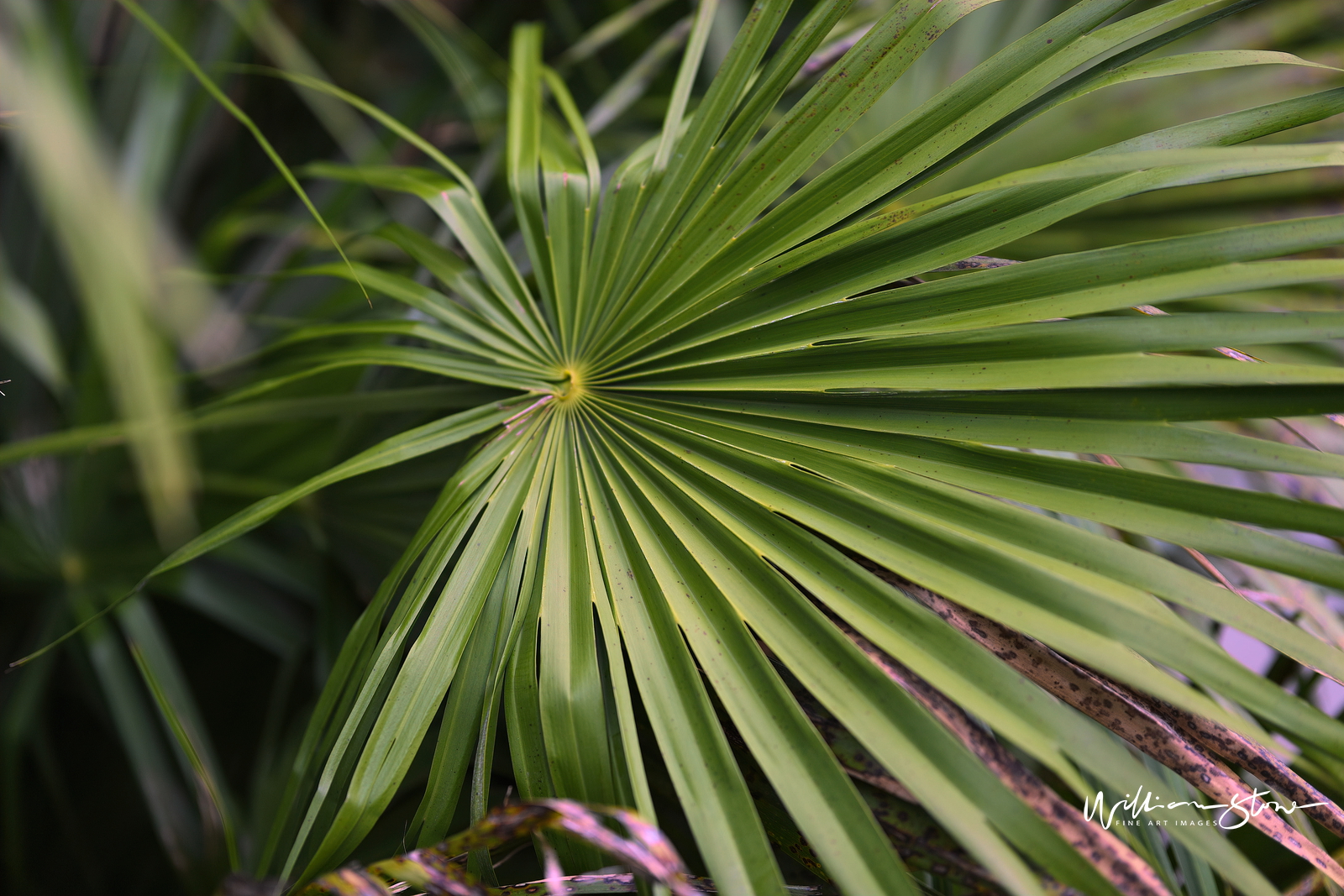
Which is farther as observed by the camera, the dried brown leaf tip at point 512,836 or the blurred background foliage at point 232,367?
the blurred background foliage at point 232,367

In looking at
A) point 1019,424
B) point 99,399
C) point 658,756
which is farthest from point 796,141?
point 99,399

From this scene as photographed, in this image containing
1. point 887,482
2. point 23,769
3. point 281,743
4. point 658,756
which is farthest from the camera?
point 23,769

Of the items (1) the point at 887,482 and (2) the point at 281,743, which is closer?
(1) the point at 887,482

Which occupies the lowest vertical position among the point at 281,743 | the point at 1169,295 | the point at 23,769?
the point at 23,769

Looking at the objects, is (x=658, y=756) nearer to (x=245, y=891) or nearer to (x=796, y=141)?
(x=245, y=891)
